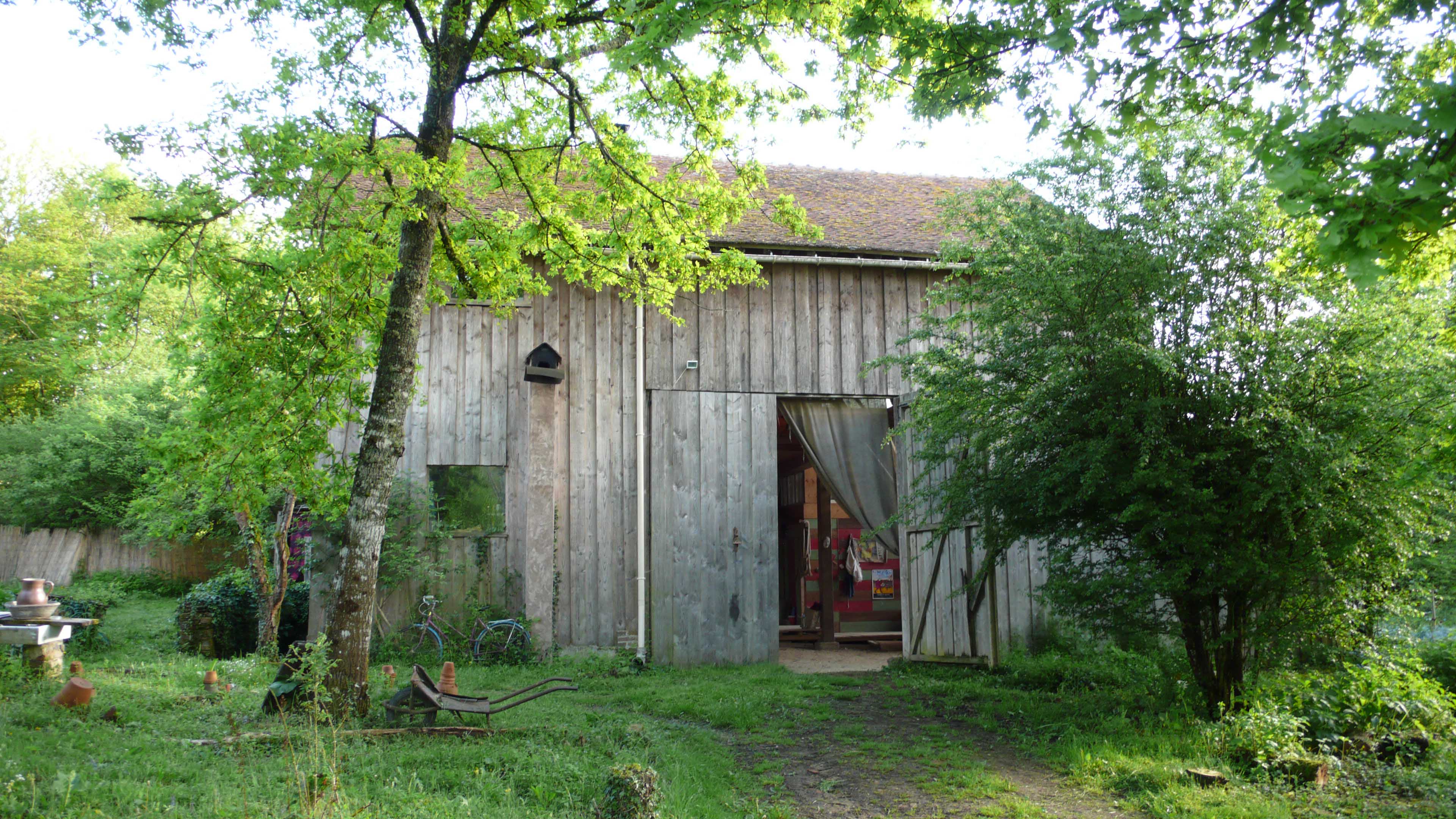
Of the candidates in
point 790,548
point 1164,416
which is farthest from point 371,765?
point 790,548

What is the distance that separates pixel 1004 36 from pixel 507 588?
28.5 ft

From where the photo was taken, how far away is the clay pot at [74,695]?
608cm

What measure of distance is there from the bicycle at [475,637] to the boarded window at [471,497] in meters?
0.98

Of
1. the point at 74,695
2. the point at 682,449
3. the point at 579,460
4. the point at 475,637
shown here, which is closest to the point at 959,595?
the point at 682,449

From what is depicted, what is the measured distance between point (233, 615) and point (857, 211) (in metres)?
9.80

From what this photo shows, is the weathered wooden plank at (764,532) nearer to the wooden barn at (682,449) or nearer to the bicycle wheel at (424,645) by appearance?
the wooden barn at (682,449)

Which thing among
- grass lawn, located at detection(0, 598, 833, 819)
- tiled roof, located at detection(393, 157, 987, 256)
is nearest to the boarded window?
grass lawn, located at detection(0, 598, 833, 819)

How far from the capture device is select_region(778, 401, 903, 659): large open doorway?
648 inches

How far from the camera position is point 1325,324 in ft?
21.0

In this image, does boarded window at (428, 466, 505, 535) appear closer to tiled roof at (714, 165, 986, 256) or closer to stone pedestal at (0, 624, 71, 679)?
tiled roof at (714, 165, 986, 256)

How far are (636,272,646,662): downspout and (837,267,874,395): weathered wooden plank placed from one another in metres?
2.57

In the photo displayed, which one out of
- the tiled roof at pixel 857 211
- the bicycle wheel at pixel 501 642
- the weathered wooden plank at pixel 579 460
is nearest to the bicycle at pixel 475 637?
the bicycle wheel at pixel 501 642

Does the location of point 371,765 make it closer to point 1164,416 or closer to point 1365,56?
point 1164,416

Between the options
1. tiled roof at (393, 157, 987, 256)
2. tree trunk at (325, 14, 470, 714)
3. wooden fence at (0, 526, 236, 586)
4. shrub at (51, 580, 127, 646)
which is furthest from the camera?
wooden fence at (0, 526, 236, 586)
